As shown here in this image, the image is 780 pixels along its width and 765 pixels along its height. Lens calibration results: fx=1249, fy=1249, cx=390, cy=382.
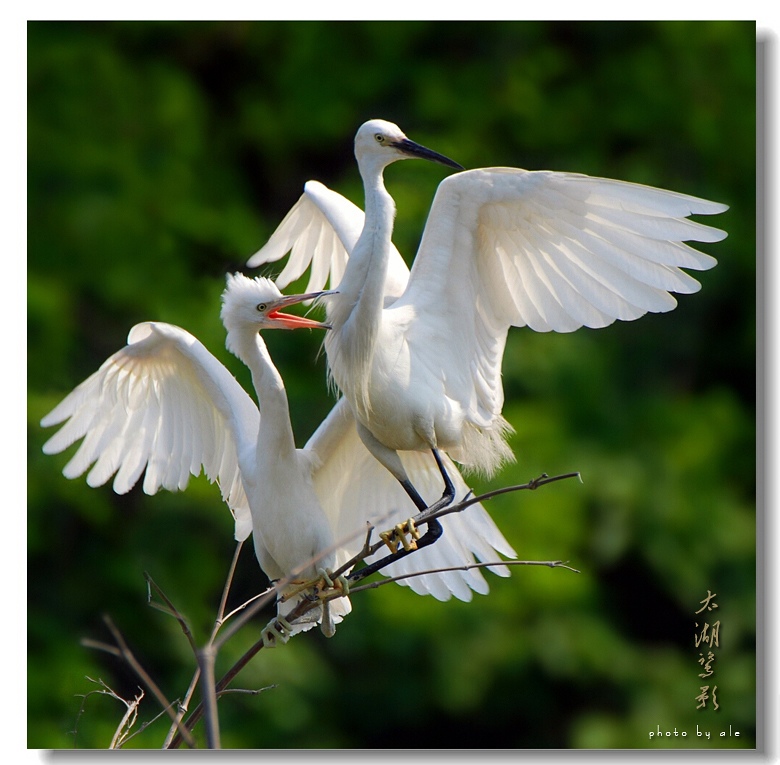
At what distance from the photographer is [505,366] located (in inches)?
156

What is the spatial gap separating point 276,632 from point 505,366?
2.28 m

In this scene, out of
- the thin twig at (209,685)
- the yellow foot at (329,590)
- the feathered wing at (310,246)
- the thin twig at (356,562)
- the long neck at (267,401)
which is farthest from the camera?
the feathered wing at (310,246)

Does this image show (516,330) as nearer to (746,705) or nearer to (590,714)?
(590,714)

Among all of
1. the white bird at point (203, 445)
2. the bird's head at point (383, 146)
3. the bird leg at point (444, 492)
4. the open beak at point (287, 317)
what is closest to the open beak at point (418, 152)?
the bird's head at point (383, 146)

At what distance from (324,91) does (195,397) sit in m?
1.94

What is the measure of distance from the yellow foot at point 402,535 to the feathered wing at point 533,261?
0.70ft

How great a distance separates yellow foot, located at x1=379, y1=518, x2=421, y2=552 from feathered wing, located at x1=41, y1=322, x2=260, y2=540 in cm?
32

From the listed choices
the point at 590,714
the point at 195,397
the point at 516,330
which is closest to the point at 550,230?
the point at 195,397

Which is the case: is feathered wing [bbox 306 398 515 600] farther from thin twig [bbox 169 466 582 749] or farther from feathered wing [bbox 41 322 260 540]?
thin twig [bbox 169 466 582 749]

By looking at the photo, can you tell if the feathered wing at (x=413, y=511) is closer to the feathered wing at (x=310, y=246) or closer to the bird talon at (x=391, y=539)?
the bird talon at (x=391, y=539)

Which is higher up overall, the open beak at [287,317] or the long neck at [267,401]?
the open beak at [287,317]

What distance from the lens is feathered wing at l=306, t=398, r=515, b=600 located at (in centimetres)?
209

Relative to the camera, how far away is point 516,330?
164 inches

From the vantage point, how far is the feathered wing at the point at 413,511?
2.09 meters
